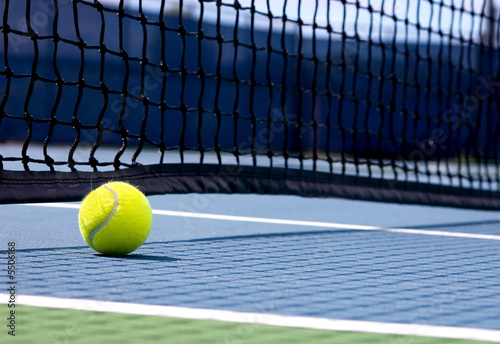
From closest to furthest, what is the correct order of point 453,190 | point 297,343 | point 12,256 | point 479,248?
point 297,343, point 12,256, point 479,248, point 453,190

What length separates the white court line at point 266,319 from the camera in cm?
151

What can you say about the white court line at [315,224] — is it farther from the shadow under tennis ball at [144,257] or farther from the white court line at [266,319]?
the white court line at [266,319]

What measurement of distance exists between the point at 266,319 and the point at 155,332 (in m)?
0.24

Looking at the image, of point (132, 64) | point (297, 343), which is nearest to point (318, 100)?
point (132, 64)

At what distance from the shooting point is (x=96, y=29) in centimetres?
1249

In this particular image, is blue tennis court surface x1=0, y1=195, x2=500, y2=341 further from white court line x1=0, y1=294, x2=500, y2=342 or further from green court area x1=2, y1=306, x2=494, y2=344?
green court area x1=2, y1=306, x2=494, y2=344

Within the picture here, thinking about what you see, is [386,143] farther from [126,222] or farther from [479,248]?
[126,222]

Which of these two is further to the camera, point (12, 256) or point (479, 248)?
point (479, 248)

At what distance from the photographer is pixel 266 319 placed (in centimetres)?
157

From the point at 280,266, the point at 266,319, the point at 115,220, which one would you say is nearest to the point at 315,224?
the point at 280,266

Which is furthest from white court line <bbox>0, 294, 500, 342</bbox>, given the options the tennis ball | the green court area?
the tennis ball

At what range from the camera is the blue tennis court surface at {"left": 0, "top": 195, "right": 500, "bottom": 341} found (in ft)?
5.77

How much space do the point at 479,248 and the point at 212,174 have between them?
1.13 metres

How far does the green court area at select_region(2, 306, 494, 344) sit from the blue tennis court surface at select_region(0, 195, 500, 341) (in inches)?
5.9
